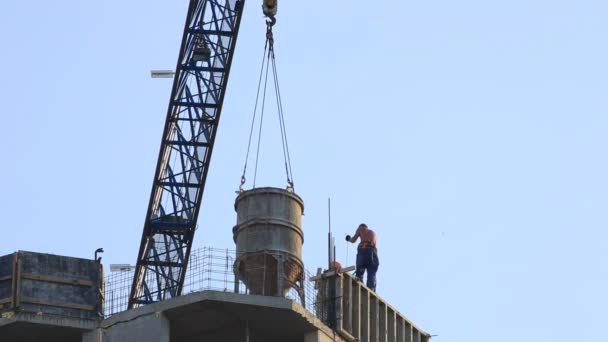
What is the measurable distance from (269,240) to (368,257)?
507 cm

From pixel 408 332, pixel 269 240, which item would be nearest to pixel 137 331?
pixel 269 240

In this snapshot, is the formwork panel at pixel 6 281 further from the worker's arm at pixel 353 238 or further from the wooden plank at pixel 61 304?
the worker's arm at pixel 353 238

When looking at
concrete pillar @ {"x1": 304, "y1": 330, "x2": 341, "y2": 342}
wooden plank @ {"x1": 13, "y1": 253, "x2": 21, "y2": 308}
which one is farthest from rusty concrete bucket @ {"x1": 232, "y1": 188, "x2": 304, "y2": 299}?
wooden plank @ {"x1": 13, "y1": 253, "x2": 21, "y2": 308}

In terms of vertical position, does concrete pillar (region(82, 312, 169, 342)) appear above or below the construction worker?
below

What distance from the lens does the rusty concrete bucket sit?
211ft

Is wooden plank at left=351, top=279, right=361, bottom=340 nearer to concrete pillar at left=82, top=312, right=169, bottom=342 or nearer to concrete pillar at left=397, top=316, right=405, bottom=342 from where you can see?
concrete pillar at left=397, top=316, right=405, bottom=342

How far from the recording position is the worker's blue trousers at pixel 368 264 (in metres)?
68.4

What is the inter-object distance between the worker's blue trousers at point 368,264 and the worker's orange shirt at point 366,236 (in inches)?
18.7

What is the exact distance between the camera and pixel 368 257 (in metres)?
68.8

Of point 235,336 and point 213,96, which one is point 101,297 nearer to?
point 235,336

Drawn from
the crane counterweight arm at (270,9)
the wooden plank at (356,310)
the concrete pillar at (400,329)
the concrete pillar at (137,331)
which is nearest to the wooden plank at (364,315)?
the wooden plank at (356,310)

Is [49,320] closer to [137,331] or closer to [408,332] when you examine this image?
[137,331]

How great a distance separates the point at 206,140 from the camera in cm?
9525

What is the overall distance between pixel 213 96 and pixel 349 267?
101 ft
